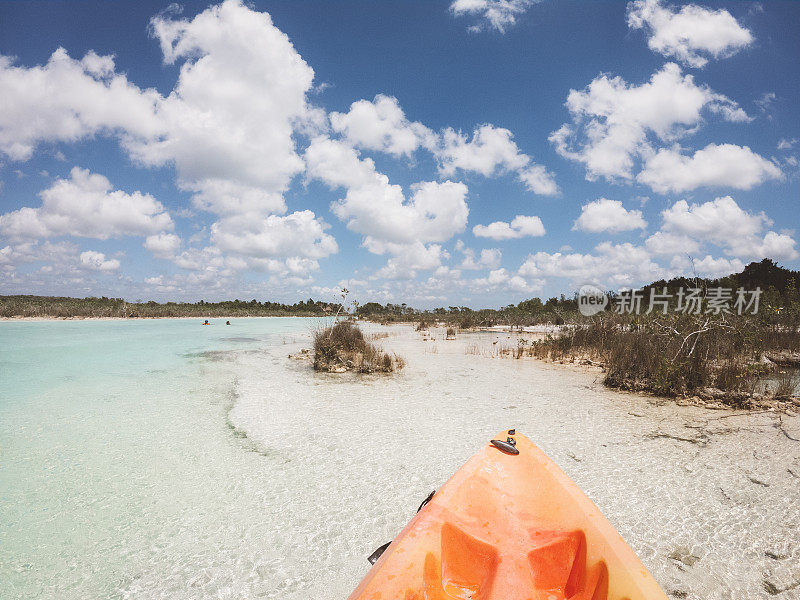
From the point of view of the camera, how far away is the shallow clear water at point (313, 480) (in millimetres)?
2504

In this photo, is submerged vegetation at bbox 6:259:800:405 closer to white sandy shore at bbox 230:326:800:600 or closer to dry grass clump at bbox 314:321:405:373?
dry grass clump at bbox 314:321:405:373

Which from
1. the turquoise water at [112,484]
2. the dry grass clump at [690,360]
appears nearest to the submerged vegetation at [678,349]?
the dry grass clump at [690,360]

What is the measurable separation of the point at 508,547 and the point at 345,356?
8427 millimetres

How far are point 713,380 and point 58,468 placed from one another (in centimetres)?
1064

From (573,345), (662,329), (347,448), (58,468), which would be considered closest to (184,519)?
(347,448)

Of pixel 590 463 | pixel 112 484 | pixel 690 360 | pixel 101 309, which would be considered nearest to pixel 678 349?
pixel 690 360

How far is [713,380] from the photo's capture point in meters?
7.05

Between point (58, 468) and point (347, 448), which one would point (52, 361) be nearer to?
point (58, 468)

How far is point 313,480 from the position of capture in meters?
3.81

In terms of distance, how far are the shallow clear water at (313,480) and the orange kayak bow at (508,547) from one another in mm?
968

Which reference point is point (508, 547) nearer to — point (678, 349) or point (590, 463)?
point (590, 463)

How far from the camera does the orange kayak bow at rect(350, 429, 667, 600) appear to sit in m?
1.57

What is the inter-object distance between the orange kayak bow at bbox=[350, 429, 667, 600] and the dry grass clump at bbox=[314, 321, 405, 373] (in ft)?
24.0

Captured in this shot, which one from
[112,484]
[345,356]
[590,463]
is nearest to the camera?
[112,484]
